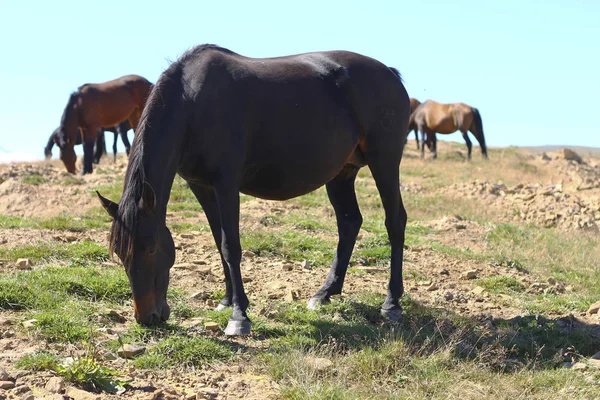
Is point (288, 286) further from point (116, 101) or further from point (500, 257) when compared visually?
point (116, 101)

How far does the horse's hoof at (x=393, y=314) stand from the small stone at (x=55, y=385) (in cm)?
305

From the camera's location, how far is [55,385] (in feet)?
14.0

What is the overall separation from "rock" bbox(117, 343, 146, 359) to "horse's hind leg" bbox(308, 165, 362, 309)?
223 centimetres

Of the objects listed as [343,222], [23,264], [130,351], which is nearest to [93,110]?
[23,264]

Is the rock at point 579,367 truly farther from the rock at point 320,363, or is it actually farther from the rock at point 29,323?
the rock at point 29,323

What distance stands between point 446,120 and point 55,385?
87.6 ft

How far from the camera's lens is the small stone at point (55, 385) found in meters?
4.26

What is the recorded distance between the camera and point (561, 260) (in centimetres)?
943

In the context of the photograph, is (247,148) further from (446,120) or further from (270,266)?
(446,120)

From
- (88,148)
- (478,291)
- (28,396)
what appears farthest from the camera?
(88,148)

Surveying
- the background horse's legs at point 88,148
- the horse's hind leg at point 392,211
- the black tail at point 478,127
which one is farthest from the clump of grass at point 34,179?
the black tail at point 478,127

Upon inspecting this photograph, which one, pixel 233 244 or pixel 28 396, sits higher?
pixel 233 244

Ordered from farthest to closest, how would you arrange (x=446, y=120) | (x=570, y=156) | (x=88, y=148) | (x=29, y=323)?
(x=446, y=120), (x=570, y=156), (x=88, y=148), (x=29, y=323)

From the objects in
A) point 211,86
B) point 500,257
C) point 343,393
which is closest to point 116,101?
point 500,257
